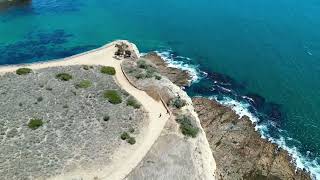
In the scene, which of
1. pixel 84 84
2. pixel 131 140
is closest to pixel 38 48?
pixel 84 84

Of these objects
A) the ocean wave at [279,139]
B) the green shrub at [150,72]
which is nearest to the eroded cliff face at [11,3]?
the green shrub at [150,72]

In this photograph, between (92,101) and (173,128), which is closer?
(173,128)

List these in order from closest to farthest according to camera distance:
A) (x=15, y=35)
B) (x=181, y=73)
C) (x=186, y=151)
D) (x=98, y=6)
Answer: (x=186, y=151)
(x=181, y=73)
(x=15, y=35)
(x=98, y=6)

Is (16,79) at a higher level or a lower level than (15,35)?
higher

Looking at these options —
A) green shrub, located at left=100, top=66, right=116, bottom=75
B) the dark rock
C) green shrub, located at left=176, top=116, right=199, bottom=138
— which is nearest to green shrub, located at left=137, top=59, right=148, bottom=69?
green shrub, located at left=100, top=66, right=116, bottom=75

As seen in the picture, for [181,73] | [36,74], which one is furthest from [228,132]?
[36,74]

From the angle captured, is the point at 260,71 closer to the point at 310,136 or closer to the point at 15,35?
the point at 310,136

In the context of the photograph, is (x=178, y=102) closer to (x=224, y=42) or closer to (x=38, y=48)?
(x=224, y=42)
